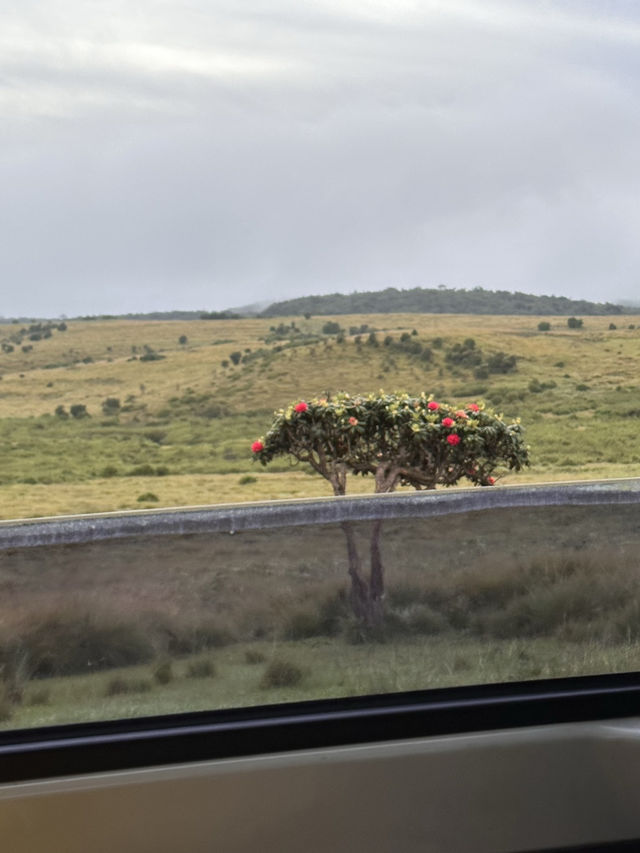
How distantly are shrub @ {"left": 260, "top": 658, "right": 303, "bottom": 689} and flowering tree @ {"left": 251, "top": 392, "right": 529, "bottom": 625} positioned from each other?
2.15 metres

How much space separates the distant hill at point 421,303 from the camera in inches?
159

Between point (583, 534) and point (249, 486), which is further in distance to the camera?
point (249, 486)

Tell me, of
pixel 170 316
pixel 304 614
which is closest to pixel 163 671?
pixel 304 614

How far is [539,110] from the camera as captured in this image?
380 centimetres

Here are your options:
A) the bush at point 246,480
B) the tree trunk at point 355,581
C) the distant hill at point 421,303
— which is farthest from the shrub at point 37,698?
the distant hill at point 421,303

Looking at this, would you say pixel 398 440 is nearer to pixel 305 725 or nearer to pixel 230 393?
pixel 230 393

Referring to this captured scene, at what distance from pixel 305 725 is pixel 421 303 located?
301 centimetres

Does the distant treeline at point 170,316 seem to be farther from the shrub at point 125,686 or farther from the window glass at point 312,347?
the shrub at point 125,686

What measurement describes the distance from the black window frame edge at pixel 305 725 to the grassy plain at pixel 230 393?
2475 mm

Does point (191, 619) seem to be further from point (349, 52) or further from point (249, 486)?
point (249, 486)

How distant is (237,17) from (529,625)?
6.44 ft

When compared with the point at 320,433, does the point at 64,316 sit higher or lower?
higher

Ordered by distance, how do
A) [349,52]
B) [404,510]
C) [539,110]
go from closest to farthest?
1. [404,510]
2. [349,52]
3. [539,110]

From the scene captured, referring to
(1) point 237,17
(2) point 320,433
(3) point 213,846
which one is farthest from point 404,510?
(2) point 320,433
